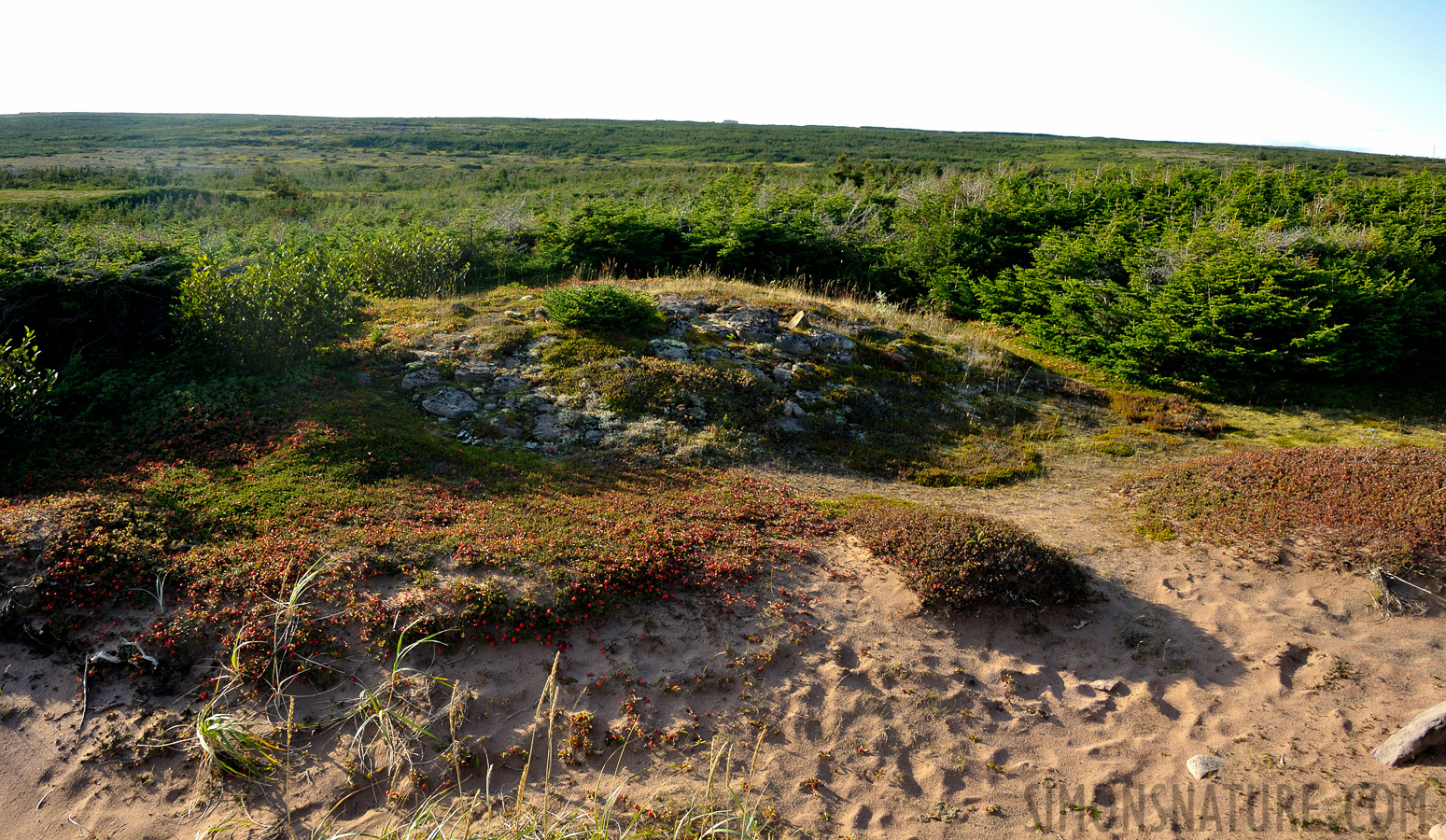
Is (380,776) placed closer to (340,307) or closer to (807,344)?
(340,307)

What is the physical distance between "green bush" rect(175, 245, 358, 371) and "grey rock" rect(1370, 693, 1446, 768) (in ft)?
38.7

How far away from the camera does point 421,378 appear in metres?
9.87

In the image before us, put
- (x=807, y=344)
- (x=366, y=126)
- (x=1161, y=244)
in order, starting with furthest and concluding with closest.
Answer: (x=366, y=126)
(x=1161, y=244)
(x=807, y=344)

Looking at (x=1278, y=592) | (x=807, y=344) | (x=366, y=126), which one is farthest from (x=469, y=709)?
(x=366, y=126)

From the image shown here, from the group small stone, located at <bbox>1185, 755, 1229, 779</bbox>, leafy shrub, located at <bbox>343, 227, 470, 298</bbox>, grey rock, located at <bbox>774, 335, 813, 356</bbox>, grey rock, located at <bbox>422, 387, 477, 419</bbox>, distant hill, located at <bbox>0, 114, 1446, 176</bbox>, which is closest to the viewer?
small stone, located at <bbox>1185, 755, 1229, 779</bbox>

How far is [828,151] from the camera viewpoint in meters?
69.7

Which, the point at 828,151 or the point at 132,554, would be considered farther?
the point at 828,151

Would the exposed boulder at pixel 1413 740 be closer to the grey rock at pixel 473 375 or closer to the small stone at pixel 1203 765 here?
the small stone at pixel 1203 765

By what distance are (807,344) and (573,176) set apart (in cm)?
3830

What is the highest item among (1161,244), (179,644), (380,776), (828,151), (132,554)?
(828,151)

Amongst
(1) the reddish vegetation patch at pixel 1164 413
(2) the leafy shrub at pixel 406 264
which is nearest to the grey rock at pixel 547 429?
(2) the leafy shrub at pixel 406 264

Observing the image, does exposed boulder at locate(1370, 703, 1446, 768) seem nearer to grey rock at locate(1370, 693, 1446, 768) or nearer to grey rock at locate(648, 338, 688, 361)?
grey rock at locate(1370, 693, 1446, 768)

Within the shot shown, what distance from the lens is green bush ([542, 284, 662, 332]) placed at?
38.2 feet

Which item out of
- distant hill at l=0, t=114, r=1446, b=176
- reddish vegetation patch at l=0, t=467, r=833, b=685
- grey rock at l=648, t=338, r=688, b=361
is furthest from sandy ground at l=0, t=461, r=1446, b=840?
distant hill at l=0, t=114, r=1446, b=176
